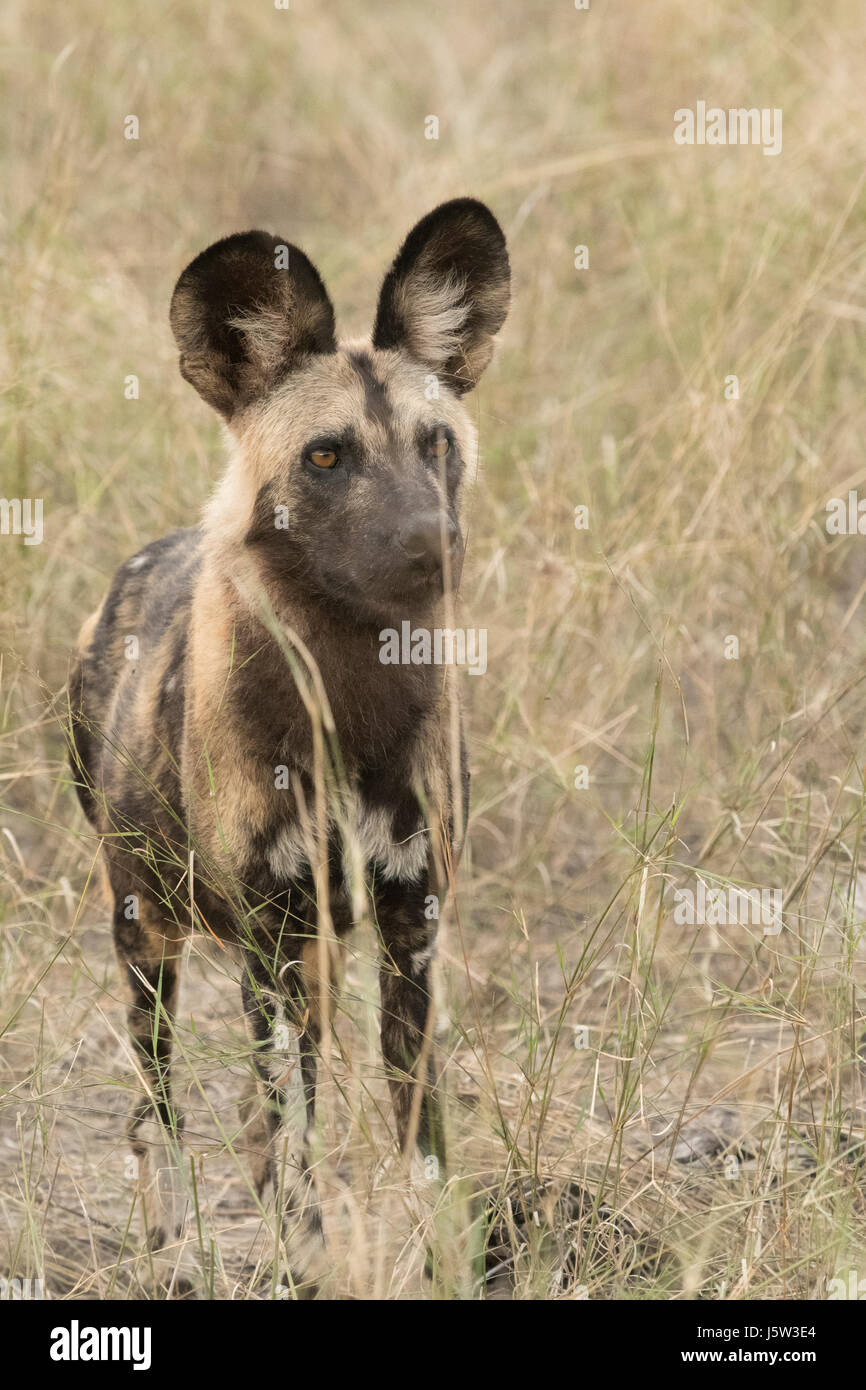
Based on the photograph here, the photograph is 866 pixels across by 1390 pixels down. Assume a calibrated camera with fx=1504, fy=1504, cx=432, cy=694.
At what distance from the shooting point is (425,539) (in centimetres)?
321

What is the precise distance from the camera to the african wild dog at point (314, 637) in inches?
133

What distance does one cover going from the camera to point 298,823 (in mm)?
3418

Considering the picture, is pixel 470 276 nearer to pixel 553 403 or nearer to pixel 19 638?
pixel 19 638

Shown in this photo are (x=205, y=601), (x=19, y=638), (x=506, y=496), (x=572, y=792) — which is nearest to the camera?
(x=205, y=601)

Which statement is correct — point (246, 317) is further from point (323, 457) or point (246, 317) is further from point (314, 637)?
A: point (314, 637)

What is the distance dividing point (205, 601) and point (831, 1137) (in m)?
1.93

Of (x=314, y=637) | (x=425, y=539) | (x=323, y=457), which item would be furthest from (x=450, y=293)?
(x=314, y=637)

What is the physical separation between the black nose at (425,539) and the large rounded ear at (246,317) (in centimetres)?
61

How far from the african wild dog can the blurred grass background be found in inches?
6.4

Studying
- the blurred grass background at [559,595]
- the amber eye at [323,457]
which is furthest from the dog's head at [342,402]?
the blurred grass background at [559,595]

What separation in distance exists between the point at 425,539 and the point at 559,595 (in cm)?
220

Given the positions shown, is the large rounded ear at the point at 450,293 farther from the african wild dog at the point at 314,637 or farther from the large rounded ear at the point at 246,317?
the large rounded ear at the point at 246,317

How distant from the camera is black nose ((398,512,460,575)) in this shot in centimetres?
321
